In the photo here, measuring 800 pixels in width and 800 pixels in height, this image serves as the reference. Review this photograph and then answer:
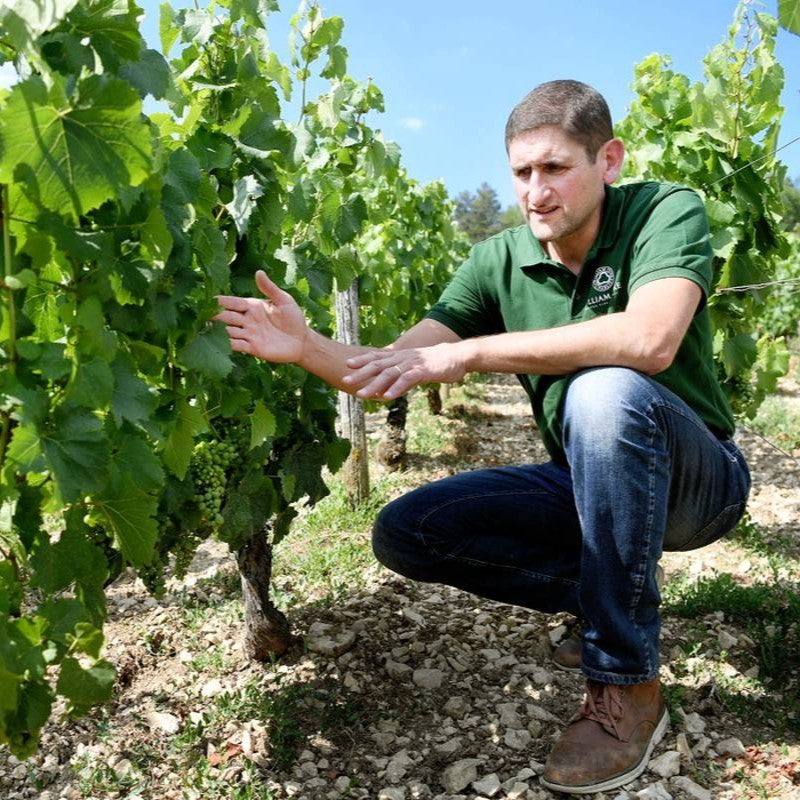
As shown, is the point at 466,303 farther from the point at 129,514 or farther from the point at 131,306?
the point at 129,514

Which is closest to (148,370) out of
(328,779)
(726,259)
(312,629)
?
(328,779)

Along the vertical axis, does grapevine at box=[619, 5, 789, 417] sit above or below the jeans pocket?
above

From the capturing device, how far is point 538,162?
2.23m

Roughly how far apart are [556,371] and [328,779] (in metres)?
1.13

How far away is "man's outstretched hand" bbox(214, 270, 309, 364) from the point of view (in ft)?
6.70

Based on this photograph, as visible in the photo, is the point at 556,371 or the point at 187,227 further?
the point at 556,371

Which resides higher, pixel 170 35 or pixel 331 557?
pixel 170 35

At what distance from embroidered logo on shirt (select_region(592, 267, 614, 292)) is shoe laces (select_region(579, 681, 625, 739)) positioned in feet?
3.22

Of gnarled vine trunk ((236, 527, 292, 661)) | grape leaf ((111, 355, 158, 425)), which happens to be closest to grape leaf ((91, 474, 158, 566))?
grape leaf ((111, 355, 158, 425))

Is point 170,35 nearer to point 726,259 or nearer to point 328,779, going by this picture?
point 328,779

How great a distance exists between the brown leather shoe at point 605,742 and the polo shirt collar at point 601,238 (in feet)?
3.57

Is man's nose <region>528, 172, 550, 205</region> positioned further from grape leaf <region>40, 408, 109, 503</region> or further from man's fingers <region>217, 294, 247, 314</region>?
grape leaf <region>40, 408, 109, 503</region>

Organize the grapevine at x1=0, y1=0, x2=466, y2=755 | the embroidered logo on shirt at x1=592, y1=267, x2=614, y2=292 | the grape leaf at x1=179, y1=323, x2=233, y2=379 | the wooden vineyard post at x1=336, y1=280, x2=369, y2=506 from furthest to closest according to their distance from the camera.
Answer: the wooden vineyard post at x1=336, y1=280, x2=369, y2=506
the embroidered logo on shirt at x1=592, y1=267, x2=614, y2=292
the grape leaf at x1=179, y1=323, x2=233, y2=379
the grapevine at x1=0, y1=0, x2=466, y2=755

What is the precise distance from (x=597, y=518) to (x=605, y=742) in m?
0.52
